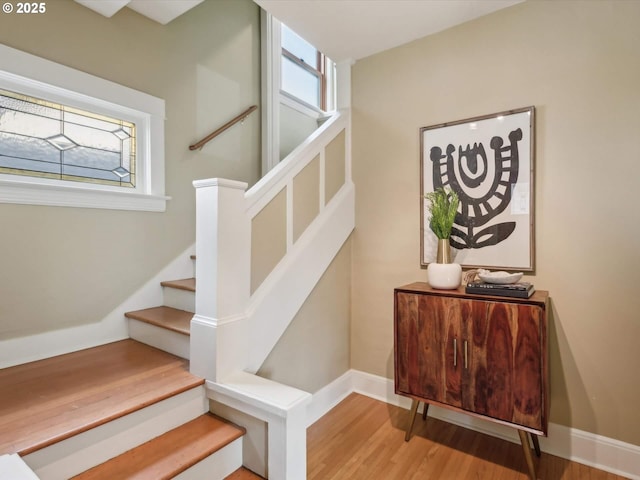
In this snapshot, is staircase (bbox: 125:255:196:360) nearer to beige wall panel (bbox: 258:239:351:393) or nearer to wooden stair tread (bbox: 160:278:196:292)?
wooden stair tread (bbox: 160:278:196:292)

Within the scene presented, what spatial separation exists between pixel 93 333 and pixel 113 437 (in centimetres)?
102

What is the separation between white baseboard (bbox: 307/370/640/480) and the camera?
170 centimetres

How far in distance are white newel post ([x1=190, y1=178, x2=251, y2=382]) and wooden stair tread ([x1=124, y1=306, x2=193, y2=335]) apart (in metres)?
0.27

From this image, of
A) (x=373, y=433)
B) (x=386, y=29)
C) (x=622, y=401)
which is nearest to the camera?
(x=622, y=401)

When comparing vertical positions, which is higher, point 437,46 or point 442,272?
point 437,46

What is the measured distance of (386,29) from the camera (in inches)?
88.7

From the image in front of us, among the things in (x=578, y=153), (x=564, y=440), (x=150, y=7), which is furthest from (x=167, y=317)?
(x=578, y=153)

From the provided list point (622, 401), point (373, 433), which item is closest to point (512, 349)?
point (622, 401)

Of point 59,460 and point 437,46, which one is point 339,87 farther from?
point 59,460

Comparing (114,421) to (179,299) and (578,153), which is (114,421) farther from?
(578,153)

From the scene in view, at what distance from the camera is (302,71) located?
12.1ft

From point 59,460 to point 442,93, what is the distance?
271cm

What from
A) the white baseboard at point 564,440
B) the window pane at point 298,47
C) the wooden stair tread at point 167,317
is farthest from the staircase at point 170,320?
the window pane at point 298,47

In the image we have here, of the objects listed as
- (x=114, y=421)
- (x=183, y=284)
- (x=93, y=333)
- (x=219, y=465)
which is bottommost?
(x=219, y=465)
